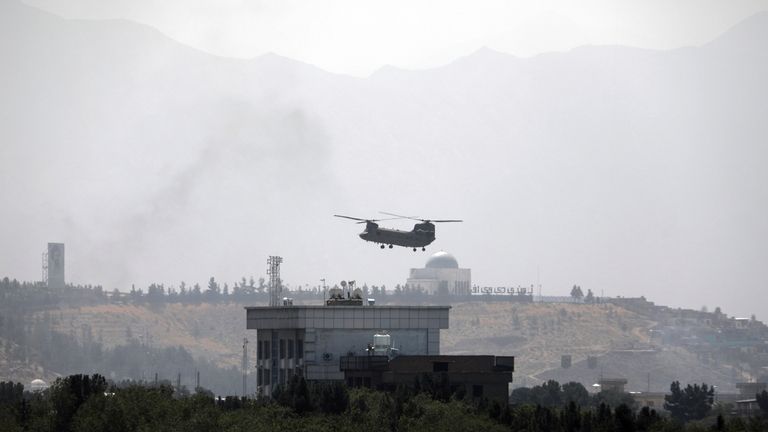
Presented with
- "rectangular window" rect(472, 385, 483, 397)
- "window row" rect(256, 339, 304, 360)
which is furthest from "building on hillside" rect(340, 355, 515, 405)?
"window row" rect(256, 339, 304, 360)

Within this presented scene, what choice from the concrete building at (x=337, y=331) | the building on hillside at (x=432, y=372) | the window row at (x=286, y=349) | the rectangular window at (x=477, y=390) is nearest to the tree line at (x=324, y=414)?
the building on hillside at (x=432, y=372)

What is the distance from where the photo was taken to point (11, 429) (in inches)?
6545

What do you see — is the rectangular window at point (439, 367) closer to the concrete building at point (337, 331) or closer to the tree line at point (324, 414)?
the tree line at point (324, 414)

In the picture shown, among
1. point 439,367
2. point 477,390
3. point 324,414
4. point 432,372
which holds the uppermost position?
point 439,367

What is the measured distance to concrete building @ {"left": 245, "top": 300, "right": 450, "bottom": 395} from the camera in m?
172

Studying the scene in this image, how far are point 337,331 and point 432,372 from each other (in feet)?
33.1

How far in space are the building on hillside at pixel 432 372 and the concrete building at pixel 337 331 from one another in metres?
1.56

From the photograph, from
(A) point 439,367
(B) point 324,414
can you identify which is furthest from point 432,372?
(B) point 324,414

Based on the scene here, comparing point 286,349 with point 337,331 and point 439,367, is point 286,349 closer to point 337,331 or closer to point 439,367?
point 337,331

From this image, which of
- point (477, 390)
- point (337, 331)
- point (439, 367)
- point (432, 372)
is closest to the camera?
point (432, 372)

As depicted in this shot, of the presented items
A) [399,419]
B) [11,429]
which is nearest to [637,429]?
[399,419]

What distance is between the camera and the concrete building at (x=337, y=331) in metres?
172

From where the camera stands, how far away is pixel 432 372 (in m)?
168

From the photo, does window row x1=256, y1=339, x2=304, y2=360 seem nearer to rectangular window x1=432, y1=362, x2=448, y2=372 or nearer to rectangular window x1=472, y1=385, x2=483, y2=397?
rectangular window x1=432, y1=362, x2=448, y2=372
